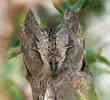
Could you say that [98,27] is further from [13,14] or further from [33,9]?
[13,14]

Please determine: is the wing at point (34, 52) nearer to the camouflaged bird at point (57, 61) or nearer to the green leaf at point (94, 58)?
the camouflaged bird at point (57, 61)

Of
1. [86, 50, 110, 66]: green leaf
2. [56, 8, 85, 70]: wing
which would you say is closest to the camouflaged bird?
[56, 8, 85, 70]: wing

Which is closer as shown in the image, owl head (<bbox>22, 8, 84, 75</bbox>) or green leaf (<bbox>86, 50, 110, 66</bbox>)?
owl head (<bbox>22, 8, 84, 75</bbox>)

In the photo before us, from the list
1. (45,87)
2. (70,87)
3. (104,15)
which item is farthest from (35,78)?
(104,15)

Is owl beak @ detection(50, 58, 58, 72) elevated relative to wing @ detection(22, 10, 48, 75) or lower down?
lower down

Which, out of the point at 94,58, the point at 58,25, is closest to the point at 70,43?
the point at 58,25

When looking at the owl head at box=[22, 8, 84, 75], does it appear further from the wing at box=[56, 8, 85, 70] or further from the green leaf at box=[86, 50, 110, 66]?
the green leaf at box=[86, 50, 110, 66]

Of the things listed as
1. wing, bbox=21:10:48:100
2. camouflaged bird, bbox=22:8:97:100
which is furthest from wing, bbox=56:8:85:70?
wing, bbox=21:10:48:100

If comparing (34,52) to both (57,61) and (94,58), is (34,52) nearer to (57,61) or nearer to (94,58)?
(57,61)
